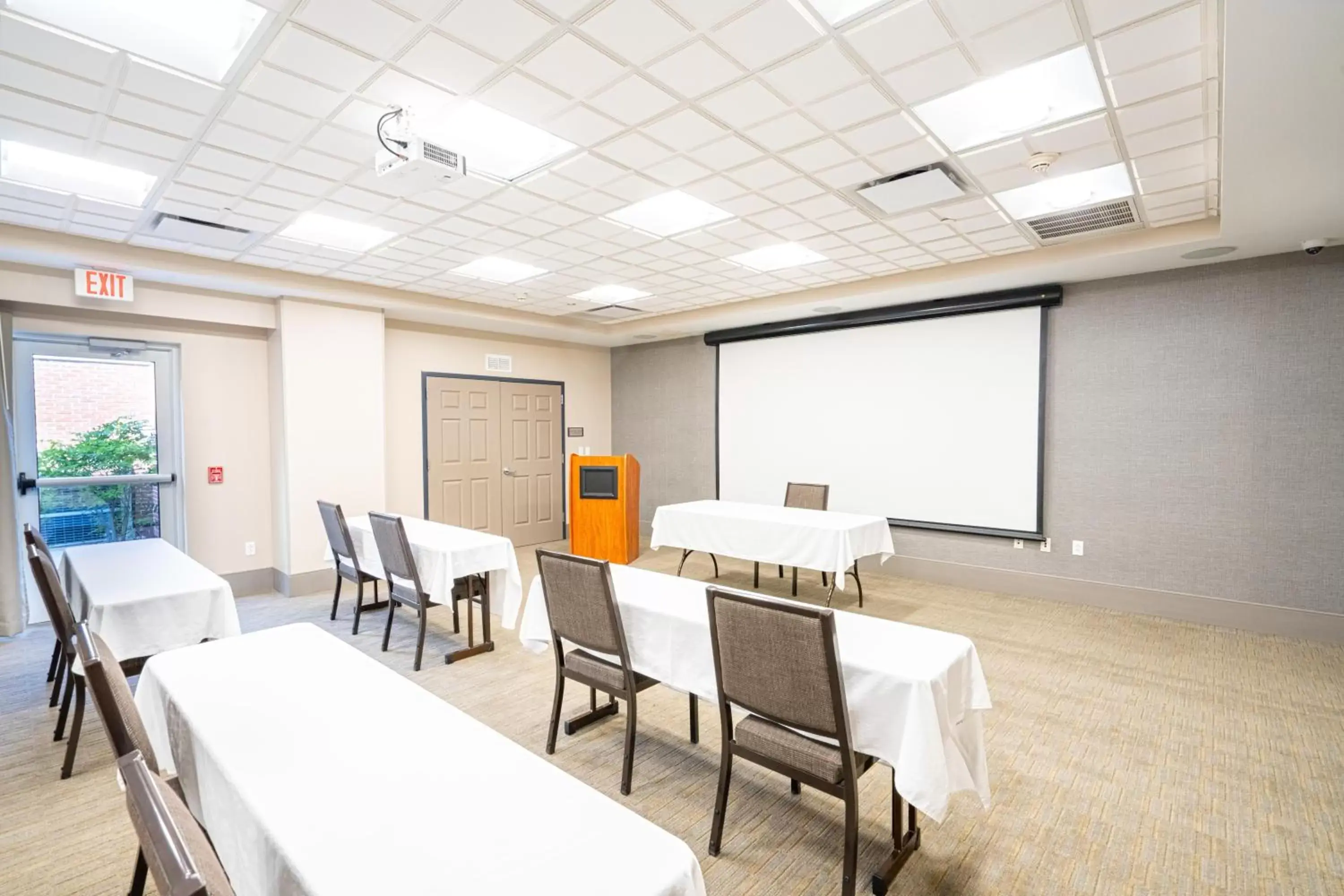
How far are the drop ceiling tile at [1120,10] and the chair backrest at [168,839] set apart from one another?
9.89ft

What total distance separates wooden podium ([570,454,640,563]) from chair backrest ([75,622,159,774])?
4.86m

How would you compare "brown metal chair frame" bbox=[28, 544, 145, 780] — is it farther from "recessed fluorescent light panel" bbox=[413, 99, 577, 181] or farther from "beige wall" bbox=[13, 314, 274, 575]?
"beige wall" bbox=[13, 314, 274, 575]

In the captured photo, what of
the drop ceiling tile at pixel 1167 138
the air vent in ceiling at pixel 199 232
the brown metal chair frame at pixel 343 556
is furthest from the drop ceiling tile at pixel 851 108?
the brown metal chair frame at pixel 343 556

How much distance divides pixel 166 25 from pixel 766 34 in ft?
6.85

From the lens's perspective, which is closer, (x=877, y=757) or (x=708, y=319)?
(x=877, y=757)

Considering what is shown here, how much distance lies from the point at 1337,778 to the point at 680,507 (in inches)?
165

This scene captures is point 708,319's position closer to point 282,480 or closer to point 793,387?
point 793,387

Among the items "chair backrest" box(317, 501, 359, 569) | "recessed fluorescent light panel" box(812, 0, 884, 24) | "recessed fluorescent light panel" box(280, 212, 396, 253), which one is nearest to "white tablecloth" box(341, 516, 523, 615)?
"chair backrest" box(317, 501, 359, 569)

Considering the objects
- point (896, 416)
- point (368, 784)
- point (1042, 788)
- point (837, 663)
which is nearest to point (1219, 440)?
point (896, 416)

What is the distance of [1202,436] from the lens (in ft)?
14.9

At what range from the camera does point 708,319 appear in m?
6.84

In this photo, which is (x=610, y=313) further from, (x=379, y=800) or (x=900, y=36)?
(x=379, y=800)

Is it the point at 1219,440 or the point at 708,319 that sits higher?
the point at 708,319

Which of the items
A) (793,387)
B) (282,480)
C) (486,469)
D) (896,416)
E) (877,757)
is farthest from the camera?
(486,469)
